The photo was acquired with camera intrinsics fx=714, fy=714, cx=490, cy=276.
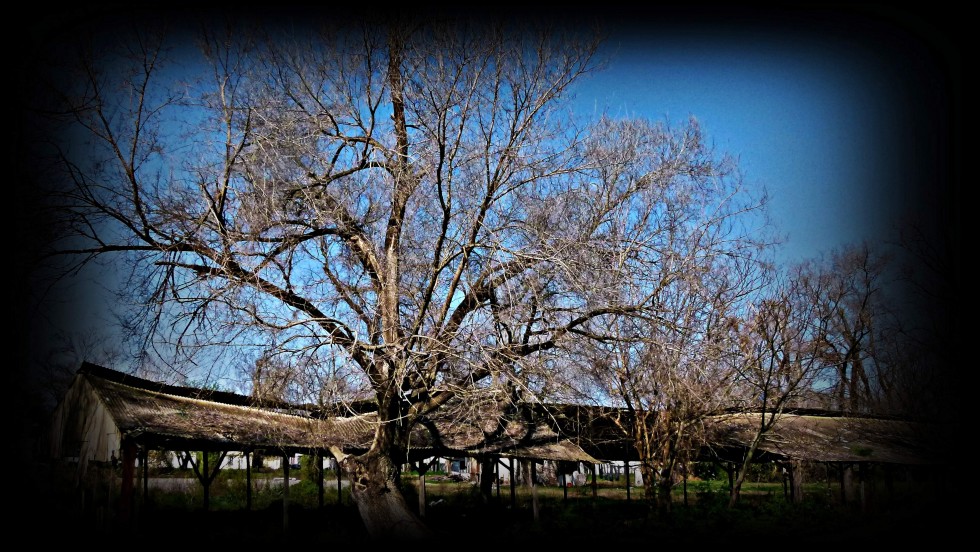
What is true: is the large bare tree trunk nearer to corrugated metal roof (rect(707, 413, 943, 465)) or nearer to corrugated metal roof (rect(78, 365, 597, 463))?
corrugated metal roof (rect(78, 365, 597, 463))

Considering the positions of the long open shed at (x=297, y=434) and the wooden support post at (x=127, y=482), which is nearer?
the wooden support post at (x=127, y=482)

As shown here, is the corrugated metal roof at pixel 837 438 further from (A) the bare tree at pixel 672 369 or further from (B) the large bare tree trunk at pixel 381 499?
(B) the large bare tree trunk at pixel 381 499

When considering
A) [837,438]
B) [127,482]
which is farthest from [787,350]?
[127,482]

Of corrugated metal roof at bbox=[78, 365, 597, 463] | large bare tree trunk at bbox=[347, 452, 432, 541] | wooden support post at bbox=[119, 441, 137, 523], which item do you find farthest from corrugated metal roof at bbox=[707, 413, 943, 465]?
wooden support post at bbox=[119, 441, 137, 523]

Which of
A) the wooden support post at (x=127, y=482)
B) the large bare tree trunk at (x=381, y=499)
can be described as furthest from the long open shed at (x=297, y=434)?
the large bare tree trunk at (x=381, y=499)

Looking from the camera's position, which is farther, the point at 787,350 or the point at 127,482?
the point at 787,350

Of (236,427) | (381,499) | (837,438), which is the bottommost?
(381,499)

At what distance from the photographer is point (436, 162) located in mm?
10531

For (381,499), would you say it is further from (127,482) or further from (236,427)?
(236,427)

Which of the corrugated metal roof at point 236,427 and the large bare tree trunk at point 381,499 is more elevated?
the corrugated metal roof at point 236,427

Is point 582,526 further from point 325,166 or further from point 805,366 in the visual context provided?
point 325,166

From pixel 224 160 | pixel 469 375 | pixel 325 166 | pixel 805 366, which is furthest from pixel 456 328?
pixel 805 366

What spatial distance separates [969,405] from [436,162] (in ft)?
24.4

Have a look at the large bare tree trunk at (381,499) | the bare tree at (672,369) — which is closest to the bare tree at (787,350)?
the bare tree at (672,369)
